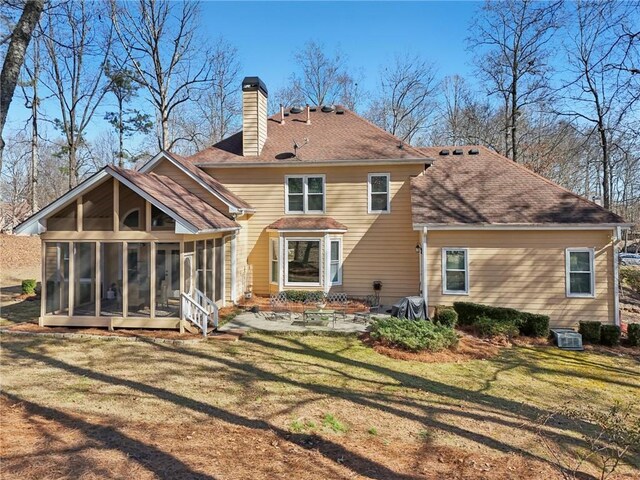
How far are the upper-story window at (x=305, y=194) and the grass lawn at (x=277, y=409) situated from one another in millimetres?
6997

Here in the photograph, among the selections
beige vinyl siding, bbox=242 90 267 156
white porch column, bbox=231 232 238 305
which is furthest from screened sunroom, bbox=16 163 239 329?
beige vinyl siding, bbox=242 90 267 156

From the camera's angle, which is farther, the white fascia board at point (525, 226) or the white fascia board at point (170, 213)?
the white fascia board at point (525, 226)

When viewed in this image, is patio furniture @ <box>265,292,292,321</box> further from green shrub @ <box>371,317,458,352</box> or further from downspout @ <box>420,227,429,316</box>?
downspout @ <box>420,227,429,316</box>

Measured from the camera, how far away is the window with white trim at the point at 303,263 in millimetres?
15883

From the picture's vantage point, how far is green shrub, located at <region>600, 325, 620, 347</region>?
12294 millimetres

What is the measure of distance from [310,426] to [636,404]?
6.72 m

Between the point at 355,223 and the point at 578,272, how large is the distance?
25.8 feet

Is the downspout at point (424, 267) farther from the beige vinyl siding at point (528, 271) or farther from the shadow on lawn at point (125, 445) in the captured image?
the shadow on lawn at point (125, 445)

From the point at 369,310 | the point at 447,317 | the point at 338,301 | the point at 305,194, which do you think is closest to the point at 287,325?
the point at 369,310

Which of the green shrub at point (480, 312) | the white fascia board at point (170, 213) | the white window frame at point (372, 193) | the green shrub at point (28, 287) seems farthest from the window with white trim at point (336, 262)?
the green shrub at point (28, 287)

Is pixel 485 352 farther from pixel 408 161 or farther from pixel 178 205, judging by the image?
pixel 178 205

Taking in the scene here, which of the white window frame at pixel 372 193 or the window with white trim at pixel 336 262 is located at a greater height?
the white window frame at pixel 372 193

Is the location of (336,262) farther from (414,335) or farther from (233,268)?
(414,335)

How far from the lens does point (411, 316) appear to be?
12898mm
